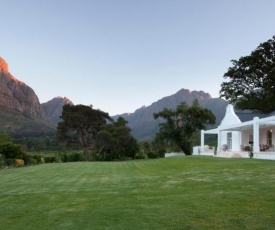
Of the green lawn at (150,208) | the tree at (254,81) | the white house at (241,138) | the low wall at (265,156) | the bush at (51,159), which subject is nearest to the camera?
the green lawn at (150,208)

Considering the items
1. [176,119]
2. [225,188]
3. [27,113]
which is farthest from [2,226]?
[27,113]

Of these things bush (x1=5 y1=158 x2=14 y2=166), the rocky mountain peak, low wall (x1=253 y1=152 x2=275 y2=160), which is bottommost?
bush (x1=5 y1=158 x2=14 y2=166)

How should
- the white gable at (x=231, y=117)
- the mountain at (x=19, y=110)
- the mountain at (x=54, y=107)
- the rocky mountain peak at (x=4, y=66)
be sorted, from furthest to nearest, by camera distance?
the mountain at (x=54, y=107), the rocky mountain peak at (x=4, y=66), the mountain at (x=19, y=110), the white gable at (x=231, y=117)

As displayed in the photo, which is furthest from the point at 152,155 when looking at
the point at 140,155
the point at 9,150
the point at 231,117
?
the point at 9,150

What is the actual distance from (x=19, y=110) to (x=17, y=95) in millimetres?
25410

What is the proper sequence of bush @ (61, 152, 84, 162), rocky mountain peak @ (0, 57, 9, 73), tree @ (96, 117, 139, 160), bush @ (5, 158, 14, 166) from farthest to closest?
1. rocky mountain peak @ (0, 57, 9, 73)
2. bush @ (61, 152, 84, 162)
3. tree @ (96, 117, 139, 160)
4. bush @ (5, 158, 14, 166)

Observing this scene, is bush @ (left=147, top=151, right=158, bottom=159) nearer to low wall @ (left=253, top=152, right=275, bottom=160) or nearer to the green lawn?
low wall @ (left=253, top=152, right=275, bottom=160)

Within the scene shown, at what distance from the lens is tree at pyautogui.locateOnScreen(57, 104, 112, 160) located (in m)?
58.3

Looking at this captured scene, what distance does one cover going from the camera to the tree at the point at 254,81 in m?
26.4

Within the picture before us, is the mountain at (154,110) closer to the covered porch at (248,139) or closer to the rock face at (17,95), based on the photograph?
the rock face at (17,95)

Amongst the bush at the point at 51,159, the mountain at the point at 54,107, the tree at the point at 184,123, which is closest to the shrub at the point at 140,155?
the tree at the point at 184,123

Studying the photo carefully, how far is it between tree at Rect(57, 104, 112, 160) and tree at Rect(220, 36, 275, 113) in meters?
33.1

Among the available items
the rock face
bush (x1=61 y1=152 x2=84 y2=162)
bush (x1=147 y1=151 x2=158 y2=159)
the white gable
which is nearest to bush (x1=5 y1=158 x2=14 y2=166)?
bush (x1=61 y1=152 x2=84 y2=162)

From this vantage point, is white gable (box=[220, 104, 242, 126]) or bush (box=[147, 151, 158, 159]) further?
bush (box=[147, 151, 158, 159])
